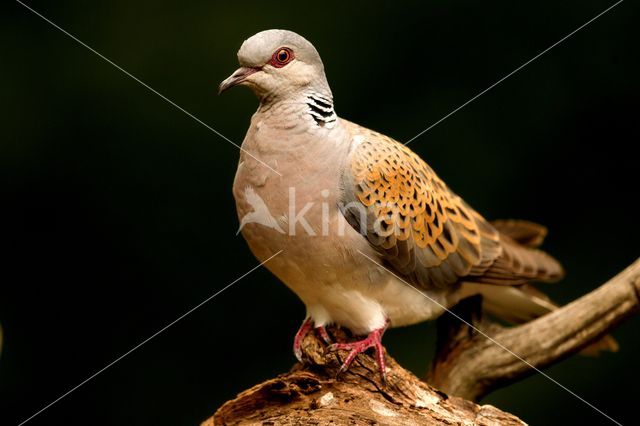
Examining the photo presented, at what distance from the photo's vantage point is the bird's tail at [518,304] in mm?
3197

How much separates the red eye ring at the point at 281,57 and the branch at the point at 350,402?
84cm

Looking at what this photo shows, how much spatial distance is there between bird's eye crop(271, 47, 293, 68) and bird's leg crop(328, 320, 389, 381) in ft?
2.69

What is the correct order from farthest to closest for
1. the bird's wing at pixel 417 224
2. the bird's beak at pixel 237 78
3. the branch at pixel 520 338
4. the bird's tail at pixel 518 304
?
the bird's tail at pixel 518 304
the branch at pixel 520 338
the bird's wing at pixel 417 224
the bird's beak at pixel 237 78

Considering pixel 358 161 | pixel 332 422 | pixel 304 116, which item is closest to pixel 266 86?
pixel 304 116

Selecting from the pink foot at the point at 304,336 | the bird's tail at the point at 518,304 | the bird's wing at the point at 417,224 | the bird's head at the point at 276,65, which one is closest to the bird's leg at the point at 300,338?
the pink foot at the point at 304,336

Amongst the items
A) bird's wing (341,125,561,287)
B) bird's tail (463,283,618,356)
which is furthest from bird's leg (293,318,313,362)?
bird's tail (463,283,618,356)

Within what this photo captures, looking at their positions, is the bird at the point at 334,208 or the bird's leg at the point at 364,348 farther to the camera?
the bird's leg at the point at 364,348

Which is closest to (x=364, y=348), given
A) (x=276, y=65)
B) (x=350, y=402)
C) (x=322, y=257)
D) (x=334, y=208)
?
(x=350, y=402)

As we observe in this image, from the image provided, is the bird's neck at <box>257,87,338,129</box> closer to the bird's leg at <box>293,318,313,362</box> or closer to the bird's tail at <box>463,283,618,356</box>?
the bird's leg at <box>293,318,313,362</box>

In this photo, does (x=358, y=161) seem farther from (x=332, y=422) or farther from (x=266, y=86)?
(x=332, y=422)

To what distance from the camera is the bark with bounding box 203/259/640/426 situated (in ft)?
8.30

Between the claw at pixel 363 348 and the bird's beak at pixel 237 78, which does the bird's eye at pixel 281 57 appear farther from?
the claw at pixel 363 348

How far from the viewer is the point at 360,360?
264 cm

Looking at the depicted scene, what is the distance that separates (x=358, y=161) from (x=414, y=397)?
68 cm
